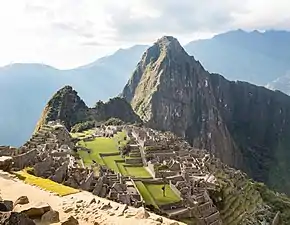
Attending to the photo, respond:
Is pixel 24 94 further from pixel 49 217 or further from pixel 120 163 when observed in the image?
pixel 49 217

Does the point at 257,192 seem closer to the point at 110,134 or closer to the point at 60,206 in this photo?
the point at 110,134

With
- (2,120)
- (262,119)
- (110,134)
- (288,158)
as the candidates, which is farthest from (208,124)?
(110,134)

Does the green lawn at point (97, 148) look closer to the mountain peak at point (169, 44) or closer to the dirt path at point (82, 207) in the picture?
the dirt path at point (82, 207)

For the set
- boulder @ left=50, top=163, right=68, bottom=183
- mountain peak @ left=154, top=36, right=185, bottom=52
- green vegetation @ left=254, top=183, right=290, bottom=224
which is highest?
mountain peak @ left=154, top=36, right=185, bottom=52

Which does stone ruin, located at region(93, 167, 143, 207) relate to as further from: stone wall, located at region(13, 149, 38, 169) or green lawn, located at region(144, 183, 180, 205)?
stone wall, located at region(13, 149, 38, 169)

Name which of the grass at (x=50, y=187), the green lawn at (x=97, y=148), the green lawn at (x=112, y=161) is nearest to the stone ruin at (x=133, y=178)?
the green lawn at (x=112, y=161)

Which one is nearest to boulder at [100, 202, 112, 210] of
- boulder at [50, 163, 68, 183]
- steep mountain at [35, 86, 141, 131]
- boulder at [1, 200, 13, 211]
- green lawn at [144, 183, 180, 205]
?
boulder at [1, 200, 13, 211]
